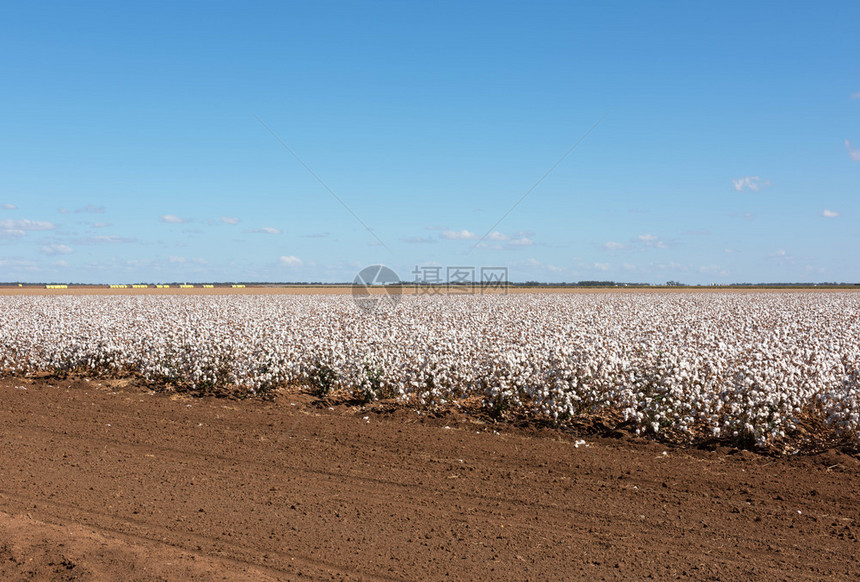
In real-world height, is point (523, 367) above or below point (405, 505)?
above

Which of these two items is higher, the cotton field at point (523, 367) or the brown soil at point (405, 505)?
the cotton field at point (523, 367)

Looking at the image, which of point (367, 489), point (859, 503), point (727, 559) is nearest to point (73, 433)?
point (367, 489)

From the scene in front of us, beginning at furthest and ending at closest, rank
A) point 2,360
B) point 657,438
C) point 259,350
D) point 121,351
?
point 2,360, point 121,351, point 259,350, point 657,438

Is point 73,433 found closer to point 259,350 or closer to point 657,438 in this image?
point 259,350

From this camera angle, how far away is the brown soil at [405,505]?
5.32 metres

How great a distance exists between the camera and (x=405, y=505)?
22.2 feet

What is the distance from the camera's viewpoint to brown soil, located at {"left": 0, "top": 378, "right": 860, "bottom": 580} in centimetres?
532

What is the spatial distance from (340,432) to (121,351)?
9335mm

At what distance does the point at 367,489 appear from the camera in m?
7.30

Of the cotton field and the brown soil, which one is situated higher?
the cotton field

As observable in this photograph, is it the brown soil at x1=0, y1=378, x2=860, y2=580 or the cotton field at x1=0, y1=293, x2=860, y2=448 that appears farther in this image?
the cotton field at x1=0, y1=293, x2=860, y2=448

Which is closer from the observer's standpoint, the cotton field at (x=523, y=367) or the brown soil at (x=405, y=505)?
the brown soil at (x=405, y=505)

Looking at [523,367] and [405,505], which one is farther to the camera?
[523,367]

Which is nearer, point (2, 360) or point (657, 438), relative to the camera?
point (657, 438)
